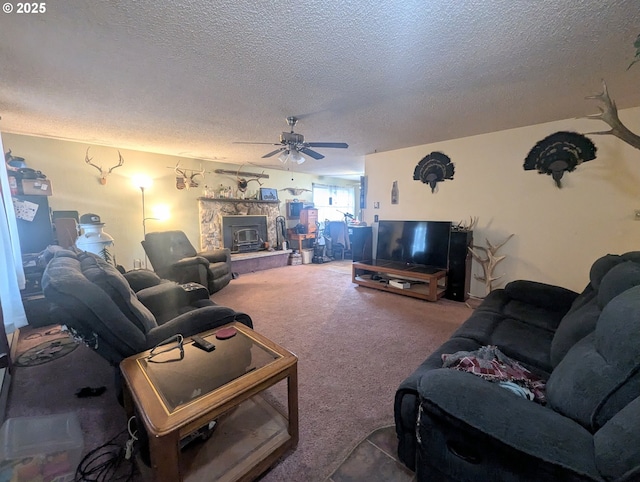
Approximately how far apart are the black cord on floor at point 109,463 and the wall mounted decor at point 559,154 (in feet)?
14.7

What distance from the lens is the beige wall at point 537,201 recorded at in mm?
2832

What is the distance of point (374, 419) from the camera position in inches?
65.2

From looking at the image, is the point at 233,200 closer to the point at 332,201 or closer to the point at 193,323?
the point at 332,201

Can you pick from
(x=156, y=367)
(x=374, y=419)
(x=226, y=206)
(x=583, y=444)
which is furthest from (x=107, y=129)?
(x=583, y=444)

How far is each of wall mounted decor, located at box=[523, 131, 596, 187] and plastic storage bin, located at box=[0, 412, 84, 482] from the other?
4.77m

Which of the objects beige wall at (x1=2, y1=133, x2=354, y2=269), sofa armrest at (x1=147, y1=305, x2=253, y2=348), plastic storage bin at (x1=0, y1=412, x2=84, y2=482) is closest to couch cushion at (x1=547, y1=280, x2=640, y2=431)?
sofa armrest at (x1=147, y1=305, x2=253, y2=348)

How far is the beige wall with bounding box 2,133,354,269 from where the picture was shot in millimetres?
3744

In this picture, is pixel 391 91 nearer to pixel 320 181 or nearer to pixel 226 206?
pixel 226 206

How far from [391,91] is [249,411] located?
2.66m

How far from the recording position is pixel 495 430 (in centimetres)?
87

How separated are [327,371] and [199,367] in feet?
3.54

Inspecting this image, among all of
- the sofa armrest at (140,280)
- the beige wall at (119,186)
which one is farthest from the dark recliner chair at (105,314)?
the beige wall at (119,186)

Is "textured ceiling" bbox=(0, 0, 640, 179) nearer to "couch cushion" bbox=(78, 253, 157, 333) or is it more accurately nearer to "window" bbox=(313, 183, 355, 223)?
"couch cushion" bbox=(78, 253, 157, 333)

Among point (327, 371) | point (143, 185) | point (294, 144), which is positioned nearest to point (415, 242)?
point (294, 144)
